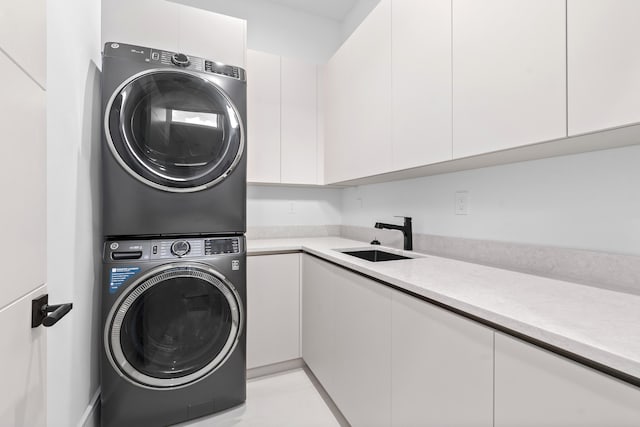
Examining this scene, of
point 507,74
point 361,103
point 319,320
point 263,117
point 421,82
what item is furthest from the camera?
point 263,117

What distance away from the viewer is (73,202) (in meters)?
1.21

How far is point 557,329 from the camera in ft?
1.97

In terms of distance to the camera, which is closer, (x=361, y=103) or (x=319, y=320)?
(x=319, y=320)

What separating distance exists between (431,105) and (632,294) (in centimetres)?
100

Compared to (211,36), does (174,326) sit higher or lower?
lower

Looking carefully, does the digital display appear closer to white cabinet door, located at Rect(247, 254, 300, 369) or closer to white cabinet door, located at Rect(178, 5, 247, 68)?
white cabinet door, located at Rect(247, 254, 300, 369)

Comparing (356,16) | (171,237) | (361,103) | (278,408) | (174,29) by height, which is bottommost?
(278,408)

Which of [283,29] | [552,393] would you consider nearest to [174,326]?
[552,393]

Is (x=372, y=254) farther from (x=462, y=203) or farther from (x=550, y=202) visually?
(x=550, y=202)

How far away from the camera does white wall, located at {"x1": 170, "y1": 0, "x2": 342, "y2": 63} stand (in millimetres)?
2494

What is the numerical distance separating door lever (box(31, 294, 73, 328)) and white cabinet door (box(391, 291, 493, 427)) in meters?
0.99

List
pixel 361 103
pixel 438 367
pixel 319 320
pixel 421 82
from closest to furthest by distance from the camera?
1. pixel 438 367
2. pixel 421 82
3. pixel 319 320
4. pixel 361 103

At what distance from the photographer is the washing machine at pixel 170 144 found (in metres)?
1.36

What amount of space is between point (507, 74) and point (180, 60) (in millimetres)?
1551
